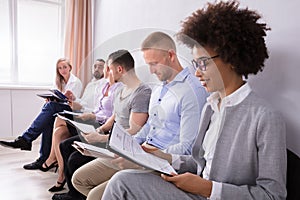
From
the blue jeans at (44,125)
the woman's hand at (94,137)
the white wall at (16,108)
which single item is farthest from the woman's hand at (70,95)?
the white wall at (16,108)

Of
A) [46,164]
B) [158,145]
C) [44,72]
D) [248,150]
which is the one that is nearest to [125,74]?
[158,145]

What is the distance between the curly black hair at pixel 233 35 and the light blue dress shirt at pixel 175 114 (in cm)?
22

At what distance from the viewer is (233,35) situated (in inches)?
35.8

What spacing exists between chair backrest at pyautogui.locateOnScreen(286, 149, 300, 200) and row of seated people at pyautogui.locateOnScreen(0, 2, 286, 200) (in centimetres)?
14

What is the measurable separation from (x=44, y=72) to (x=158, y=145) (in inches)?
110

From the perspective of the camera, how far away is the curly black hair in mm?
909

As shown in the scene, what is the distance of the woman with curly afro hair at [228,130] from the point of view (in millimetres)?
811

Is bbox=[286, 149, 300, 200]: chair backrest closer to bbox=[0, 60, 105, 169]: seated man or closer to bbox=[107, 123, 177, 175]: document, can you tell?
bbox=[107, 123, 177, 175]: document

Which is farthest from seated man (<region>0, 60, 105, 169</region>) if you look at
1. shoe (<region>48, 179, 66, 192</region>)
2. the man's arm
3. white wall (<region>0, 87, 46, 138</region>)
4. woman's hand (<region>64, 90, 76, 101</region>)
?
the man's arm

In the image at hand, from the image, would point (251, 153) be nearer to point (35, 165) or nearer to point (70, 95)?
point (70, 95)

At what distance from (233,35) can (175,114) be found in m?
0.42

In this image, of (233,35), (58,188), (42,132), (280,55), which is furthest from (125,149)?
(42,132)

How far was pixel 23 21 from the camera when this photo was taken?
3355 millimetres

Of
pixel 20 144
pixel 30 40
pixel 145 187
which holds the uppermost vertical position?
pixel 30 40
